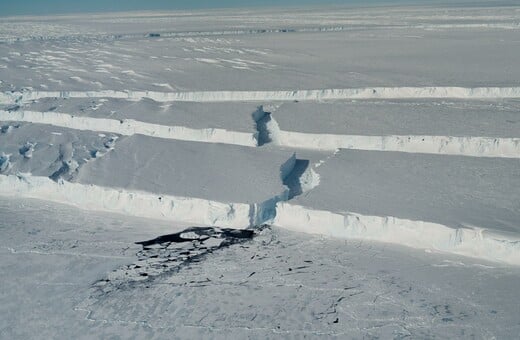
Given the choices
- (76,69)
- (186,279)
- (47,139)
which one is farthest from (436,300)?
(76,69)

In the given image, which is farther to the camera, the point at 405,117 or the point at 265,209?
the point at 405,117

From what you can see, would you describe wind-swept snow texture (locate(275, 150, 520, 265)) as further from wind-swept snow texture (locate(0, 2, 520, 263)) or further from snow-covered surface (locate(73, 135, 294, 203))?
snow-covered surface (locate(73, 135, 294, 203))

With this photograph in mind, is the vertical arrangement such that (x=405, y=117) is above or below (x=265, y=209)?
above

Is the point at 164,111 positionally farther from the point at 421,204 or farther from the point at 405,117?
the point at 421,204

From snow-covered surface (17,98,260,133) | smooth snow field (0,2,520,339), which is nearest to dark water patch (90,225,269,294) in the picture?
smooth snow field (0,2,520,339)

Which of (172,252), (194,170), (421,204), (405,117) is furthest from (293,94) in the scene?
(172,252)

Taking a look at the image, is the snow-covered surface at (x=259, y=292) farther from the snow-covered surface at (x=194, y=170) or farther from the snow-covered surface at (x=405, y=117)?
the snow-covered surface at (x=405, y=117)
